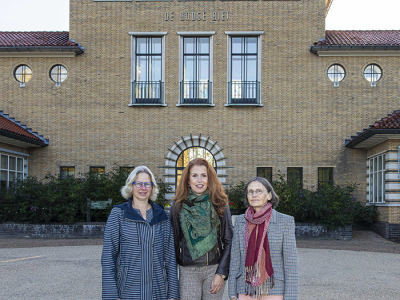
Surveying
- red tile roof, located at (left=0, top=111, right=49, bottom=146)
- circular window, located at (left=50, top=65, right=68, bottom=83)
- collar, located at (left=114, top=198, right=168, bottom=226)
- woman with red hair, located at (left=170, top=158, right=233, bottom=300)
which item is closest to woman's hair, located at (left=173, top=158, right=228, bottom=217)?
woman with red hair, located at (left=170, top=158, right=233, bottom=300)

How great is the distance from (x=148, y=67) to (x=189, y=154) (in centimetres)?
444

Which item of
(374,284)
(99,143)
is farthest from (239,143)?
(374,284)

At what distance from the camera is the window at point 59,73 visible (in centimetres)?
2009

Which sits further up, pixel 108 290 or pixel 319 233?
pixel 108 290

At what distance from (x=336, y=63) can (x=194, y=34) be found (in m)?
6.55

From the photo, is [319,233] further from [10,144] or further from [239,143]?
[10,144]

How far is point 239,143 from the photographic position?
19.7 m

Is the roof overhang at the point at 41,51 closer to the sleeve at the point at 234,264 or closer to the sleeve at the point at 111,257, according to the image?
the sleeve at the point at 111,257

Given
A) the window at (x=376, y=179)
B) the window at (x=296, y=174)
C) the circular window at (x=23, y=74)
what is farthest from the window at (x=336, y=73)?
the circular window at (x=23, y=74)

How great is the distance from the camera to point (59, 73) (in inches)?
792

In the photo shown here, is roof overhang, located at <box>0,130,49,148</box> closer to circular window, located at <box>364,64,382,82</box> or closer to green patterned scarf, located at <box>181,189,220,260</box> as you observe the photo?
green patterned scarf, located at <box>181,189,220,260</box>

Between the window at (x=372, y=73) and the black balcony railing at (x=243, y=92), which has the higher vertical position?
the window at (x=372, y=73)

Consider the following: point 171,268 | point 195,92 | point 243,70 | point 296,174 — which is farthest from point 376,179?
point 171,268

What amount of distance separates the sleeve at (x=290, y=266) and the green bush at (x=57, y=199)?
42.2 feet
